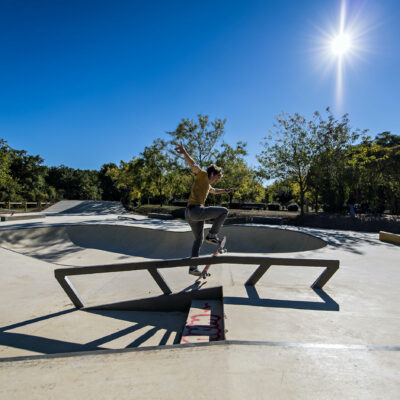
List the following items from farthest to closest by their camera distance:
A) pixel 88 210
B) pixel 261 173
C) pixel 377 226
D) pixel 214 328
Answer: pixel 88 210 → pixel 261 173 → pixel 377 226 → pixel 214 328

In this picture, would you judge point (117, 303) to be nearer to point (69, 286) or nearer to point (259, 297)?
point (69, 286)

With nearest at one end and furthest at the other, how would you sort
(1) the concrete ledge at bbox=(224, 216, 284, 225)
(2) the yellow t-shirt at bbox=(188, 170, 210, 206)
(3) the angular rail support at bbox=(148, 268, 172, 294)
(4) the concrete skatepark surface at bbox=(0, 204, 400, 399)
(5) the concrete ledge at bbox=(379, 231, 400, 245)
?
(4) the concrete skatepark surface at bbox=(0, 204, 400, 399)
(3) the angular rail support at bbox=(148, 268, 172, 294)
(2) the yellow t-shirt at bbox=(188, 170, 210, 206)
(5) the concrete ledge at bbox=(379, 231, 400, 245)
(1) the concrete ledge at bbox=(224, 216, 284, 225)

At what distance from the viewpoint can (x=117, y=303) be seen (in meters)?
3.78

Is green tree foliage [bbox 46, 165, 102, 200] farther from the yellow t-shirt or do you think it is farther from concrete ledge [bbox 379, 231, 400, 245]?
the yellow t-shirt

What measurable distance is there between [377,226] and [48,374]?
14831 millimetres

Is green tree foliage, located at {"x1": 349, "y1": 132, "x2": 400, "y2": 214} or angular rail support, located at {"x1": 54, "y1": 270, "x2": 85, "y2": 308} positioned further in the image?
green tree foliage, located at {"x1": 349, "y1": 132, "x2": 400, "y2": 214}

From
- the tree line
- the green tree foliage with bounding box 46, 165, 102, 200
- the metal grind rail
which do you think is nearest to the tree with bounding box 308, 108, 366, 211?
the tree line

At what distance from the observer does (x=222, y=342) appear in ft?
6.55

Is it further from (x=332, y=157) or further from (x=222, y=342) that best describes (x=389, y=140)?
(x=222, y=342)

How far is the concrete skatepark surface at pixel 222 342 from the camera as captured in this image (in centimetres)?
151

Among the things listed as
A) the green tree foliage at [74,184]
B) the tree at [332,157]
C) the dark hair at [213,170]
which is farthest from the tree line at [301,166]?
the green tree foliage at [74,184]

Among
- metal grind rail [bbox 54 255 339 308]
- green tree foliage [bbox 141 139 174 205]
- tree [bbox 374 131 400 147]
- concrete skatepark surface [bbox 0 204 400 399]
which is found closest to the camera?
concrete skatepark surface [bbox 0 204 400 399]

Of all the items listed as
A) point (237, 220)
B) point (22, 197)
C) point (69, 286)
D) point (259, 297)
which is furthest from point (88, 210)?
point (259, 297)

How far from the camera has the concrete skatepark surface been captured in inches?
59.4
